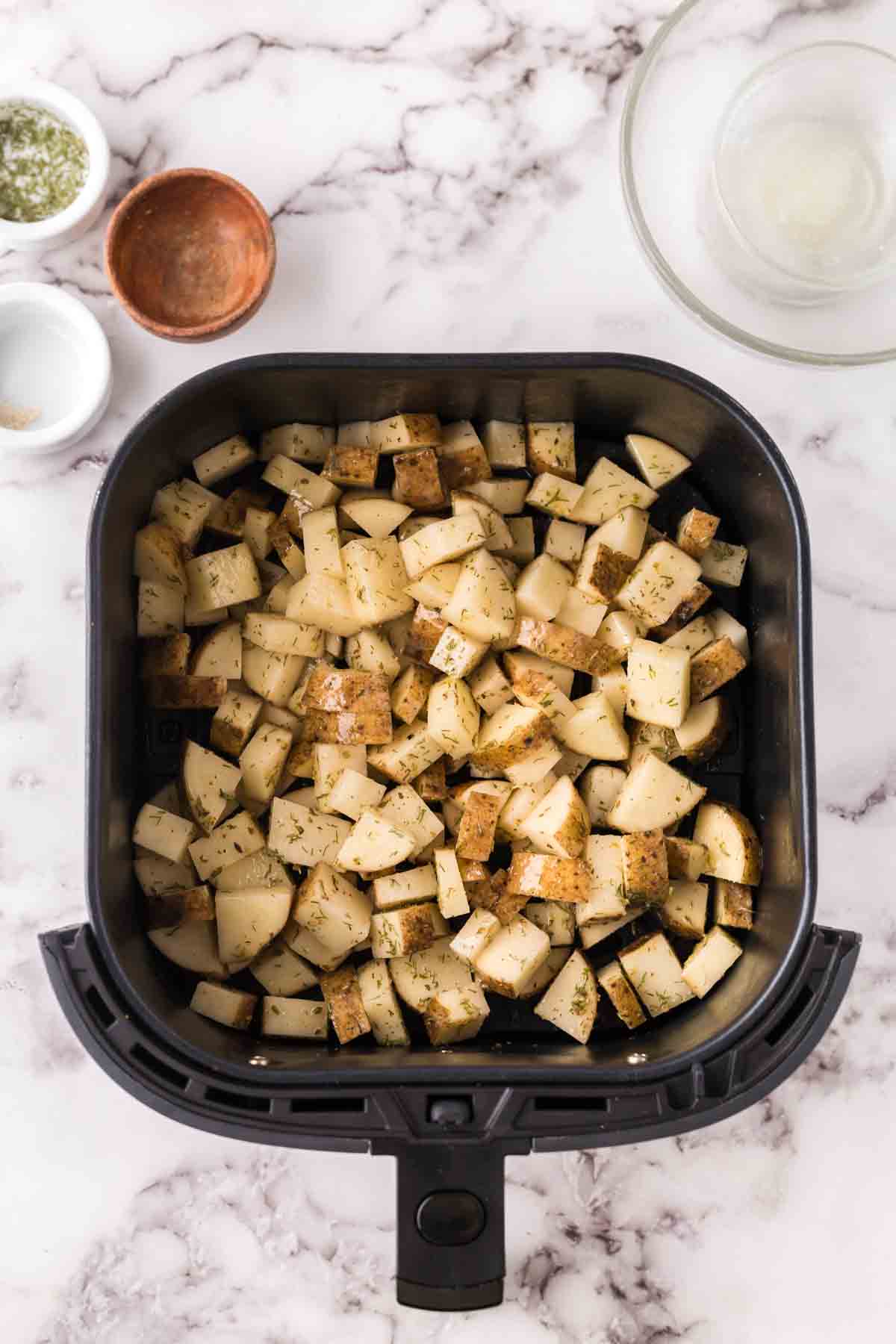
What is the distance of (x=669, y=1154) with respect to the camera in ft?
5.20

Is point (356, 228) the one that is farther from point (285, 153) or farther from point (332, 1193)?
point (332, 1193)

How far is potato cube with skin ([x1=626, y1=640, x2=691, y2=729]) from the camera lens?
4.72 ft

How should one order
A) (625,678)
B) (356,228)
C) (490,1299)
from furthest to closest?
(356,228) → (625,678) → (490,1299)

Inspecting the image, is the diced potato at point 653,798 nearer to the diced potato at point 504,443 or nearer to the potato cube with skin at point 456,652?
the potato cube with skin at point 456,652

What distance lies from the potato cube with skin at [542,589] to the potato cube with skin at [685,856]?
29cm

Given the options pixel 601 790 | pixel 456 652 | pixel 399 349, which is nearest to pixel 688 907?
pixel 601 790

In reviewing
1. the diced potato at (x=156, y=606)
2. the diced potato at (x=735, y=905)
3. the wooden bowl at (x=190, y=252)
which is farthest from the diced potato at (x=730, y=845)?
the wooden bowl at (x=190, y=252)

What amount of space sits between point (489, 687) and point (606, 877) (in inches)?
9.8

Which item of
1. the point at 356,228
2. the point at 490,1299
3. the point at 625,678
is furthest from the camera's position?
the point at 356,228

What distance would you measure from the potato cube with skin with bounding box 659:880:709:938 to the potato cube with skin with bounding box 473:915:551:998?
152 mm

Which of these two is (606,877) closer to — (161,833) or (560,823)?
(560,823)

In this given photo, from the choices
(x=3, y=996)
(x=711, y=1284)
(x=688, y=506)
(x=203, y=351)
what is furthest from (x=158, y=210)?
(x=711, y=1284)

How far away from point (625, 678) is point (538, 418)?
0.32 m

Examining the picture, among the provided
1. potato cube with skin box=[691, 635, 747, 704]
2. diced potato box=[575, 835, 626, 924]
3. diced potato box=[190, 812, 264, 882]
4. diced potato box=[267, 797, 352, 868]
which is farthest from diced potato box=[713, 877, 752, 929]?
diced potato box=[190, 812, 264, 882]
